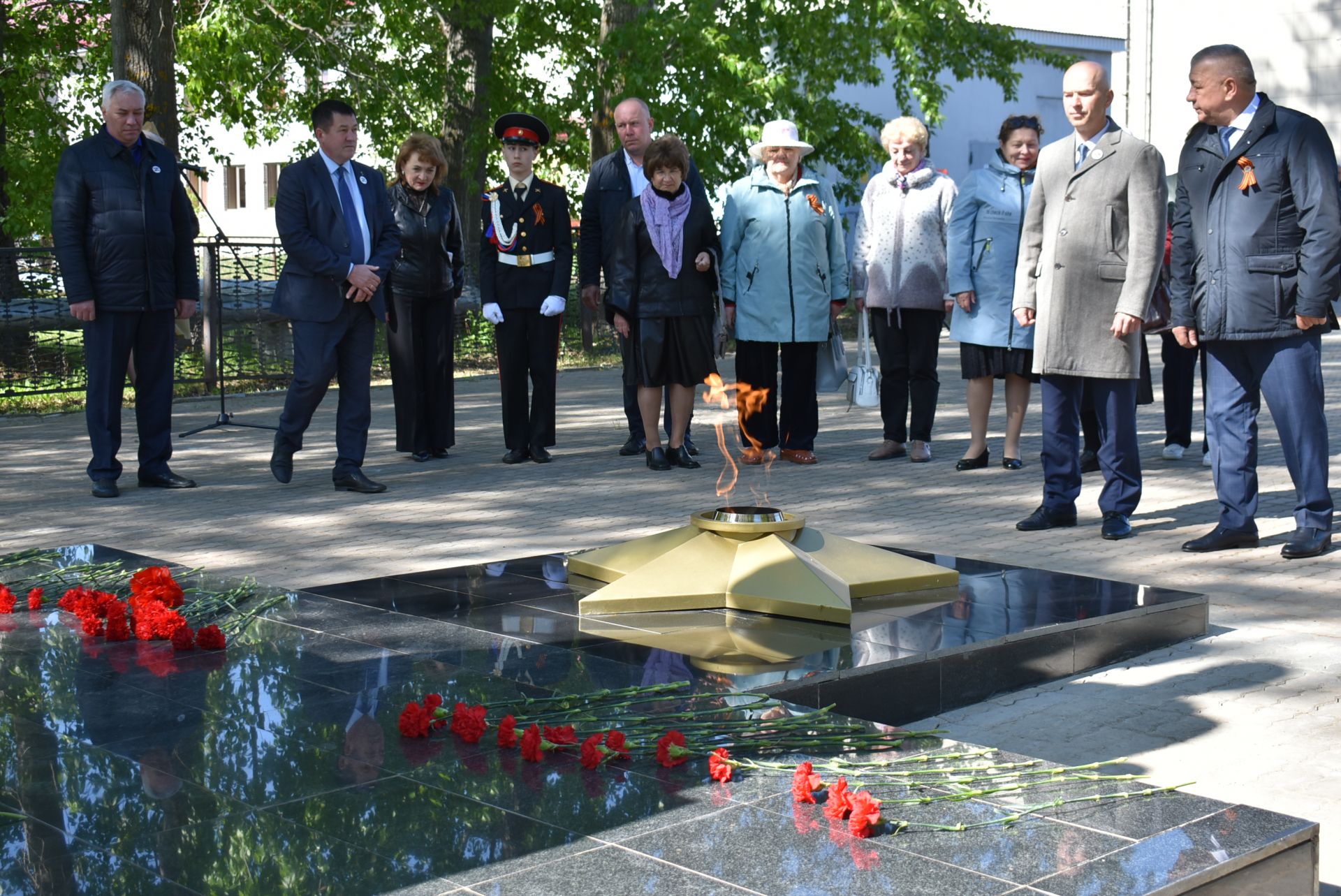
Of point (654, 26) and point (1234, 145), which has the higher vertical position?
point (654, 26)

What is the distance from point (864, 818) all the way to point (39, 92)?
76.3ft

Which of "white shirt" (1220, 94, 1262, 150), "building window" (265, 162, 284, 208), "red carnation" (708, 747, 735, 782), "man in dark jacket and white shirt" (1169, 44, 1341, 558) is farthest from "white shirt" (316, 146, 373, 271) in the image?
"building window" (265, 162, 284, 208)

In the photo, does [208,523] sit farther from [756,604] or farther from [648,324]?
[756,604]

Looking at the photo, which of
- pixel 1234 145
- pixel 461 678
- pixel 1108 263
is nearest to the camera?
pixel 461 678

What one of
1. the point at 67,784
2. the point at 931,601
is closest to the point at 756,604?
the point at 931,601

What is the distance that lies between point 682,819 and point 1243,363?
4.73 m

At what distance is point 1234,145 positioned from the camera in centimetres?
721

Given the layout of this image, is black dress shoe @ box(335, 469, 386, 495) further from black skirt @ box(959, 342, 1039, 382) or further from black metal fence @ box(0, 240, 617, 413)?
black metal fence @ box(0, 240, 617, 413)

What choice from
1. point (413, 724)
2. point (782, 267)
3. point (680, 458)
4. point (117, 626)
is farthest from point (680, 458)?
point (413, 724)

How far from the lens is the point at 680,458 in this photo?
10680 millimetres

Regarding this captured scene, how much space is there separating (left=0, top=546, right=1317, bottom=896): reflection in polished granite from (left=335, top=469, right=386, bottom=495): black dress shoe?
4.20m

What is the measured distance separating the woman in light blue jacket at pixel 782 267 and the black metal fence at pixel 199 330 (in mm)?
5659

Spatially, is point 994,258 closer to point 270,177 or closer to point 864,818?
point 864,818

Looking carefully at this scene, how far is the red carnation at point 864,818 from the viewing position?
341 centimetres
